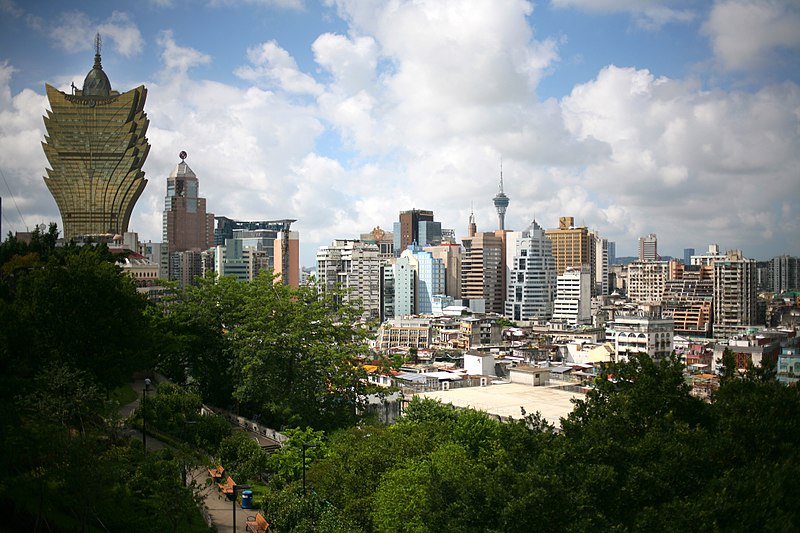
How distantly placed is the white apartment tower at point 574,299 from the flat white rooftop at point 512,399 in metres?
48.1

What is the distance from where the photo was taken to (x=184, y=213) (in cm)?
12425

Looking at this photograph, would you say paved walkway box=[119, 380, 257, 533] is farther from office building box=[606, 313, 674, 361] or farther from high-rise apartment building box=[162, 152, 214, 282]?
high-rise apartment building box=[162, 152, 214, 282]

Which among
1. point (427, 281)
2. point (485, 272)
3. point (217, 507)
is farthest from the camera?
point (485, 272)

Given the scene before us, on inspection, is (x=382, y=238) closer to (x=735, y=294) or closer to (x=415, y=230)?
(x=415, y=230)

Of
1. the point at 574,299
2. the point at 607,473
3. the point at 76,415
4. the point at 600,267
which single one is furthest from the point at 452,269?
the point at 607,473

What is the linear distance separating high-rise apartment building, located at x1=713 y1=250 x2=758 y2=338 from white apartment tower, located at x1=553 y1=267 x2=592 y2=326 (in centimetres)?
1406

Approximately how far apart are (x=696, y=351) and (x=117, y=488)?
152 feet

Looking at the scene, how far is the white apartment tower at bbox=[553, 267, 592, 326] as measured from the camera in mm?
80250

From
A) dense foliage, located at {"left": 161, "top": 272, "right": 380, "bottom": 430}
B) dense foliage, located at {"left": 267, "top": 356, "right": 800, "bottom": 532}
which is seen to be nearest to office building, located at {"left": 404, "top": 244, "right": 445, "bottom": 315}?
dense foliage, located at {"left": 161, "top": 272, "right": 380, "bottom": 430}

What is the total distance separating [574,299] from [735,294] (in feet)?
56.1

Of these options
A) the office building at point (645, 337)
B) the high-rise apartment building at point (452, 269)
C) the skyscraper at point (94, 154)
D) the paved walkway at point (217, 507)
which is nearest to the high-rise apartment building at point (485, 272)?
the high-rise apartment building at point (452, 269)

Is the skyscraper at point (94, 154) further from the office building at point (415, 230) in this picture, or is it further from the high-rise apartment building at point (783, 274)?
the high-rise apartment building at point (783, 274)

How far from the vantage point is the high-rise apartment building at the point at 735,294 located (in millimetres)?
69250

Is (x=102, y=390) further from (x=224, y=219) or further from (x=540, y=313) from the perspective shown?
(x=224, y=219)
